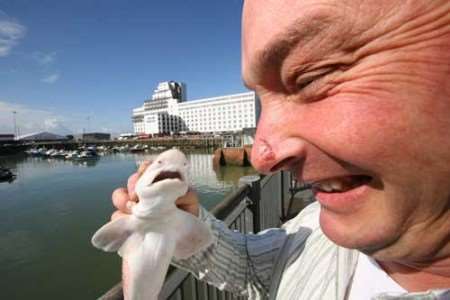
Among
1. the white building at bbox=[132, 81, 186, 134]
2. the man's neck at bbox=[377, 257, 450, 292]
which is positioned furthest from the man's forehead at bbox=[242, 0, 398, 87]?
the white building at bbox=[132, 81, 186, 134]

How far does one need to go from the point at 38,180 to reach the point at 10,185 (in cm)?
288

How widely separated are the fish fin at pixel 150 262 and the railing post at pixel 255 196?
1518mm

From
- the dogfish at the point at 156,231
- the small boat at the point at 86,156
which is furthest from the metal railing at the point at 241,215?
the small boat at the point at 86,156

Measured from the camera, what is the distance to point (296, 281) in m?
1.10

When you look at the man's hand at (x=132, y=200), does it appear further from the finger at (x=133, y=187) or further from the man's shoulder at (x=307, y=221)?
the man's shoulder at (x=307, y=221)

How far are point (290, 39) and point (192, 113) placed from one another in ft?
330

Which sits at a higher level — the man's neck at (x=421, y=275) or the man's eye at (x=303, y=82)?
the man's eye at (x=303, y=82)

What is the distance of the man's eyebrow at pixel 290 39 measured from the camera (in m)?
0.59

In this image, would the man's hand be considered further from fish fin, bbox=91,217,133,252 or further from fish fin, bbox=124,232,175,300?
fish fin, bbox=124,232,175,300

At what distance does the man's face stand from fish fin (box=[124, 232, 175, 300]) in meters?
0.65

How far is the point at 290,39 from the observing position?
25.2 inches

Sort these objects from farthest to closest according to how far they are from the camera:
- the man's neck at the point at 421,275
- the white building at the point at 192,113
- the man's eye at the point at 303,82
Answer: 1. the white building at the point at 192,113
2. the man's neck at the point at 421,275
3. the man's eye at the point at 303,82

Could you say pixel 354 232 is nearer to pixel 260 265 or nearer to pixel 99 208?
pixel 260 265

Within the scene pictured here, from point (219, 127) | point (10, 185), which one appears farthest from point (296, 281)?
point (219, 127)
